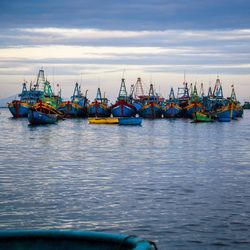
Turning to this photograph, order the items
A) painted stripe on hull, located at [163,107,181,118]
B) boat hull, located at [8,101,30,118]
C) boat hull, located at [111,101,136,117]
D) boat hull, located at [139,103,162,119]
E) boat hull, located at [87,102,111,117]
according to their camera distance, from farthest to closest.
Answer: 1. painted stripe on hull, located at [163,107,181,118]
2. boat hull, located at [87,102,111,117]
3. boat hull, located at [139,103,162,119]
4. boat hull, located at [8,101,30,118]
5. boat hull, located at [111,101,136,117]

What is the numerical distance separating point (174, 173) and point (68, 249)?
21597 millimetres

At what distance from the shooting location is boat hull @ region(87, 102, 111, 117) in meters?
135

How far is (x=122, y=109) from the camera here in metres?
125

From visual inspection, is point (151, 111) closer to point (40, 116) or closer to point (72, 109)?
point (72, 109)

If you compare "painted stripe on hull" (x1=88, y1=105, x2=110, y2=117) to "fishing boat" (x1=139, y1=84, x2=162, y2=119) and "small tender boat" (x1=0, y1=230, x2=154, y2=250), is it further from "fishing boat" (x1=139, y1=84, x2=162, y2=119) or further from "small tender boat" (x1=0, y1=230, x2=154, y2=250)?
Answer: "small tender boat" (x1=0, y1=230, x2=154, y2=250)

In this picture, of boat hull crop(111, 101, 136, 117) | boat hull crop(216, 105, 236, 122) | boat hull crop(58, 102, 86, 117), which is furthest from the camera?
boat hull crop(58, 102, 86, 117)

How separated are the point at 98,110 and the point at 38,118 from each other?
46577 millimetres

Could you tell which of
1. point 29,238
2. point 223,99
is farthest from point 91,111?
point 29,238

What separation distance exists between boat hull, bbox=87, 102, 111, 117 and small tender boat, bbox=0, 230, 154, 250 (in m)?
126

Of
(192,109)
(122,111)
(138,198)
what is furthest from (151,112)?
(138,198)

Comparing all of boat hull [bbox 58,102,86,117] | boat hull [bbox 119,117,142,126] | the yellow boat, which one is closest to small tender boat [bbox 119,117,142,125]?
boat hull [bbox 119,117,142,126]

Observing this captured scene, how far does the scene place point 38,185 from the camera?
2417 cm

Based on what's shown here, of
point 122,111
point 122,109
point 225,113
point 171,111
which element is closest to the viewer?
point 225,113

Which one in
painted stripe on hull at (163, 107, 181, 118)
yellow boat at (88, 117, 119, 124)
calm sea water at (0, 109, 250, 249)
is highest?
painted stripe on hull at (163, 107, 181, 118)
